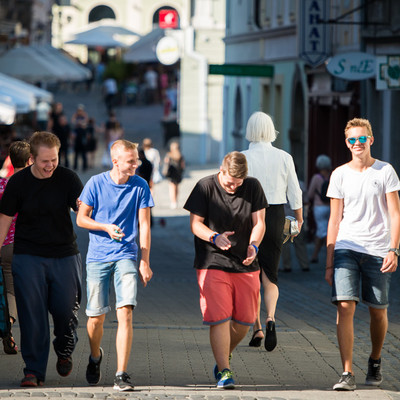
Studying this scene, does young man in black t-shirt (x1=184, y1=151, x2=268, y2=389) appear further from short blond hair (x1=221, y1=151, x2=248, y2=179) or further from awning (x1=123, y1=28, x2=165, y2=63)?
awning (x1=123, y1=28, x2=165, y2=63)

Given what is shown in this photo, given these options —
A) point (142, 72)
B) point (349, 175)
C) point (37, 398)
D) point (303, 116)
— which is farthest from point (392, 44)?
point (142, 72)

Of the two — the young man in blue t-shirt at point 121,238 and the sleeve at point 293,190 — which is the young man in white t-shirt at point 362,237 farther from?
the sleeve at point 293,190

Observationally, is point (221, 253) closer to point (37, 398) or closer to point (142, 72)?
point (37, 398)

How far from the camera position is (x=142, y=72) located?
195 feet

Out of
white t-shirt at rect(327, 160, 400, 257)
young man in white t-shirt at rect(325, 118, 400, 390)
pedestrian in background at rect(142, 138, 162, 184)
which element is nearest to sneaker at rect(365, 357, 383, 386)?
young man in white t-shirt at rect(325, 118, 400, 390)

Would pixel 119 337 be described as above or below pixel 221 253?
below

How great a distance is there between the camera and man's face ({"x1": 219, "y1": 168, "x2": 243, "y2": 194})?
7.46 meters

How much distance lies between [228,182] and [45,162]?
1.17 m

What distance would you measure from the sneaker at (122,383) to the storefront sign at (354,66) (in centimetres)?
949

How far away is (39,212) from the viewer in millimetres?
7395

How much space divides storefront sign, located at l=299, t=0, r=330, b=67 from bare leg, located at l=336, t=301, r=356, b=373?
509 inches

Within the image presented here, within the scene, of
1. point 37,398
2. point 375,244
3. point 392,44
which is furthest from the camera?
point 392,44

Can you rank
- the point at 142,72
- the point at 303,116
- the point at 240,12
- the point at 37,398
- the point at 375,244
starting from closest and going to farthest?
the point at 37,398 < the point at 375,244 < the point at 303,116 < the point at 240,12 < the point at 142,72

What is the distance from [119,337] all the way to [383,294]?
1.74m
